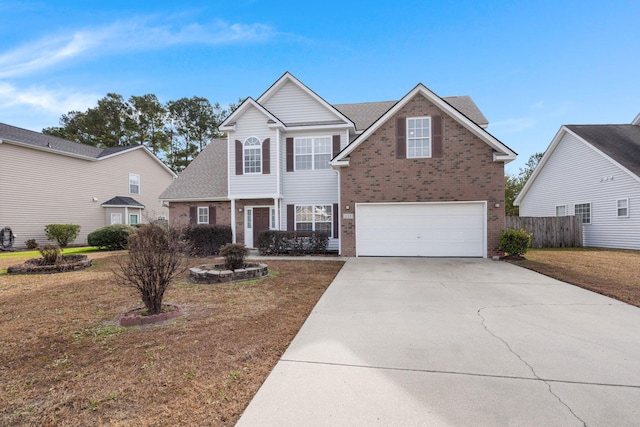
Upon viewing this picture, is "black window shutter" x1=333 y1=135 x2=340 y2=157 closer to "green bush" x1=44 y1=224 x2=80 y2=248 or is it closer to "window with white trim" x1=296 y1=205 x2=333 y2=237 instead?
"window with white trim" x1=296 y1=205 x2=333 y2=237

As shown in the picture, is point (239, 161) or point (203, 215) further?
point (203, 215)

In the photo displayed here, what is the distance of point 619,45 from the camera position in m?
11.7

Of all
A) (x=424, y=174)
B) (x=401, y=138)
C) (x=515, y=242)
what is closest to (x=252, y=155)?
(x=401, y=138)

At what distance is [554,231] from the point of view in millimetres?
16891

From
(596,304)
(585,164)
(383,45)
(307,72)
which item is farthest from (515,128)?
(596,304)

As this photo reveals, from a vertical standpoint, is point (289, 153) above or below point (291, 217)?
above

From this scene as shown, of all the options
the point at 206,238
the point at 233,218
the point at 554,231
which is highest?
the point at 233,218

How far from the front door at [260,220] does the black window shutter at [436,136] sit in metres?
8.33

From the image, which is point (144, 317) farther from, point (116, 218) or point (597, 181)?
point (597, 181)

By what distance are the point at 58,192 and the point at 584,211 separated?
→ 32.4 meters

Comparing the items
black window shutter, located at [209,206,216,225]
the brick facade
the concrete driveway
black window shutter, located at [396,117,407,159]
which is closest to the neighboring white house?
the brick facade

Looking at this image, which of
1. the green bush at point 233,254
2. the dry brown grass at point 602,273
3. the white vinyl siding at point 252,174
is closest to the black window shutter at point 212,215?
the white vinyl siding at point 252,174

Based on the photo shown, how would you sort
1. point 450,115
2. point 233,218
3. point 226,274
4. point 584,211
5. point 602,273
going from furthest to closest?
point 584,211 < point 233,218 < point 450,115 < point 602,273 < point 226,274

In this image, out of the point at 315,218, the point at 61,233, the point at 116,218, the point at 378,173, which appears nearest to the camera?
the point at 378,173
